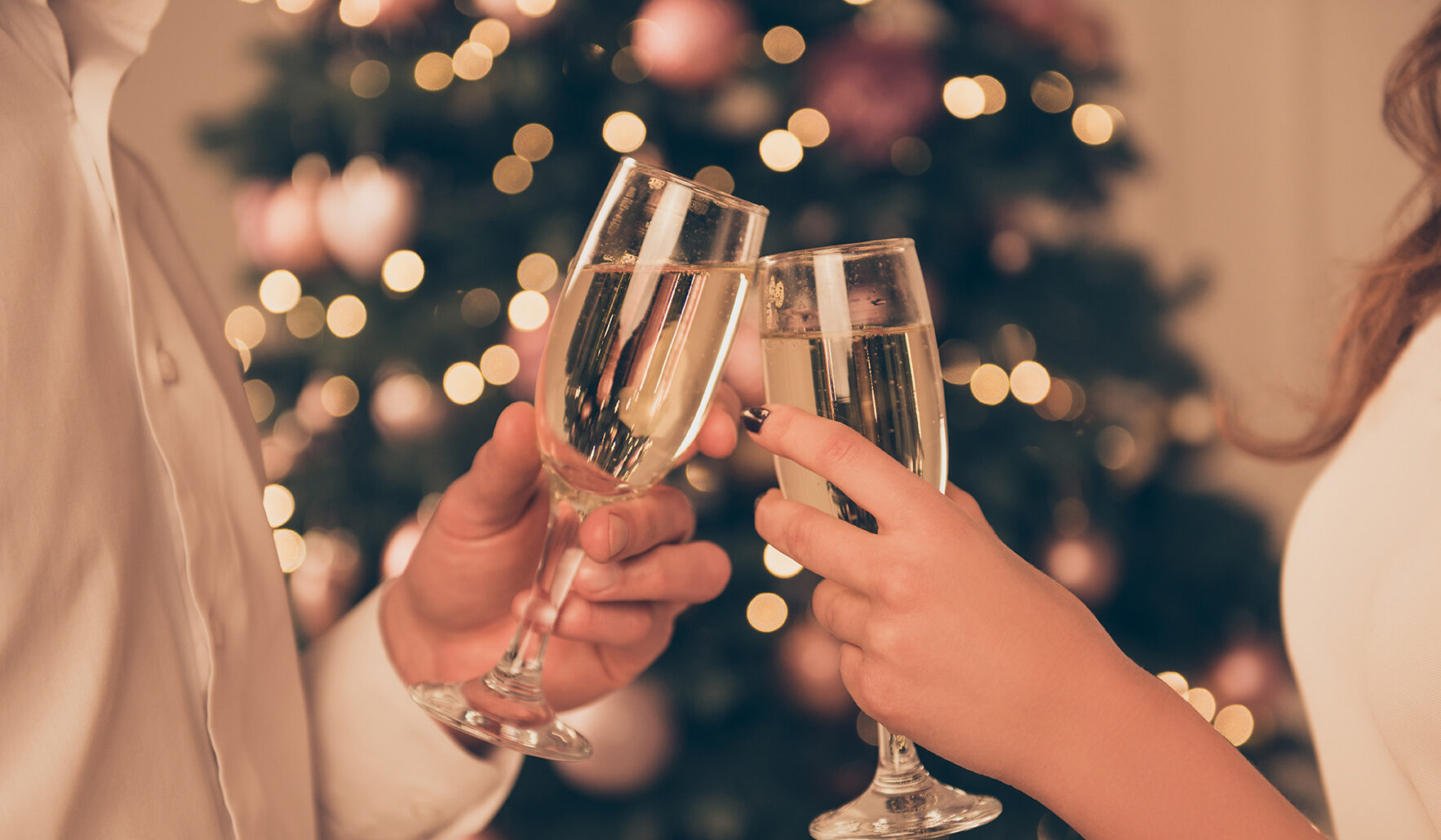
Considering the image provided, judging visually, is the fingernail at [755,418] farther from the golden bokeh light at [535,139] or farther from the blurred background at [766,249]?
the golden bokeh light at [535,139]

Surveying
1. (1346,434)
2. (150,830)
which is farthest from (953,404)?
(150,830)

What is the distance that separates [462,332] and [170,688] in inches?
53.9

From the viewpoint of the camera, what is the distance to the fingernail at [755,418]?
73cm

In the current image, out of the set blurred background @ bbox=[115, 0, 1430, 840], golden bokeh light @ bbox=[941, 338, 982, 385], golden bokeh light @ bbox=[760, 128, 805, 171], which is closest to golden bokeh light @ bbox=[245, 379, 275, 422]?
blurred background @ bbox=[115, 0, 1430, 840]

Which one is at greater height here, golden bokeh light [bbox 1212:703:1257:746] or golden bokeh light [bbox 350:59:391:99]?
golden bokeh light [bbox 350:59:391:99]

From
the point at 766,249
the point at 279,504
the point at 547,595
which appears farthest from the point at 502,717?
the point at 279,504

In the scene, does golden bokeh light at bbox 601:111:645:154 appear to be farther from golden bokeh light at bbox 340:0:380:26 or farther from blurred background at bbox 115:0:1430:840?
golden bokeh light at bbox 340:0:380:26

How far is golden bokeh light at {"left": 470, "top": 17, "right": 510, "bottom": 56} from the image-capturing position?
2084 mm

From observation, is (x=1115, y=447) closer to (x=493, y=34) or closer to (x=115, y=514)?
(x=493, y=34)

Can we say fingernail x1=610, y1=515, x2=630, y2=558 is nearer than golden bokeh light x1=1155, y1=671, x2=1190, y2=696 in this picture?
Yes

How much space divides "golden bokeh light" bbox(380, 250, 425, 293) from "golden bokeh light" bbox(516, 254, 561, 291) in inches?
9.0

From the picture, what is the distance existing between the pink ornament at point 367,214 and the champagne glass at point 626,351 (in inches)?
55.3

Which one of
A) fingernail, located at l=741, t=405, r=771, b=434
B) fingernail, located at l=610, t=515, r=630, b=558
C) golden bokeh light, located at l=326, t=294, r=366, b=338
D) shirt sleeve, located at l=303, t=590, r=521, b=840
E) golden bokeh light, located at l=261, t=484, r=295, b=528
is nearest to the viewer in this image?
fingernail, located at l=741, t=405, r=771, b=434

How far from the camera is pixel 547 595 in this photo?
2.75 ft
